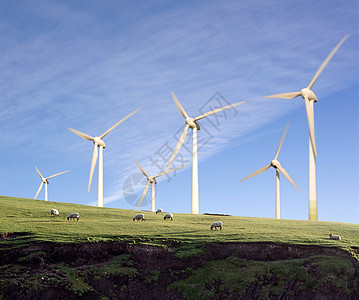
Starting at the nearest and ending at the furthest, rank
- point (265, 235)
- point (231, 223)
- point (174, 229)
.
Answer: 1. point (265, 235)
2. point (174, 229)
3. point (231, 223)

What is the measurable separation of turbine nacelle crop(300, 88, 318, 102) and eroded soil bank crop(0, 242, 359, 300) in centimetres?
4461

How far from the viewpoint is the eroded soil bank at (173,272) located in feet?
103

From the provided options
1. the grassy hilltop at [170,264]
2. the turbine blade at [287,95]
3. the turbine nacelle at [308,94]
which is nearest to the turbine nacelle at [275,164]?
the turbine blade at [287,95]

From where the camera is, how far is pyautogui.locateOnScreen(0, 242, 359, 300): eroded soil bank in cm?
3150

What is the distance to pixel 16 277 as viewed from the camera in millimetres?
31141

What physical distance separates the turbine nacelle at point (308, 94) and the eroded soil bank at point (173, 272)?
44609mm

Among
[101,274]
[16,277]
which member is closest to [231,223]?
[101,274]

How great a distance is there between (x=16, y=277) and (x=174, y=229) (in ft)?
65.0

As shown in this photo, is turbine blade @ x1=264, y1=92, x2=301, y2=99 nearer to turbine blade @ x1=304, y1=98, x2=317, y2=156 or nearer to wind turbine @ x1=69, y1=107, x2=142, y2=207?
turbine blade @ x1=304, y1=98, x2=317, y2=156

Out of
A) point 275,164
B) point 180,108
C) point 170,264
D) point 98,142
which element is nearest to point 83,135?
point 98,142

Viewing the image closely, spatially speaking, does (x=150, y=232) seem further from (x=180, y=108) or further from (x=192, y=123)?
(x=180, y=108)

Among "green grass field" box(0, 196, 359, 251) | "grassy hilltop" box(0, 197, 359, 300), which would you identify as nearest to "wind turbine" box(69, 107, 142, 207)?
"green grass field" box(0, 196, 359, 251)

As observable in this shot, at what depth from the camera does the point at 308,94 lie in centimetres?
7769

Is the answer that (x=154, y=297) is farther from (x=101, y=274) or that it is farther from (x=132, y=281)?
(x=101, y=274)
